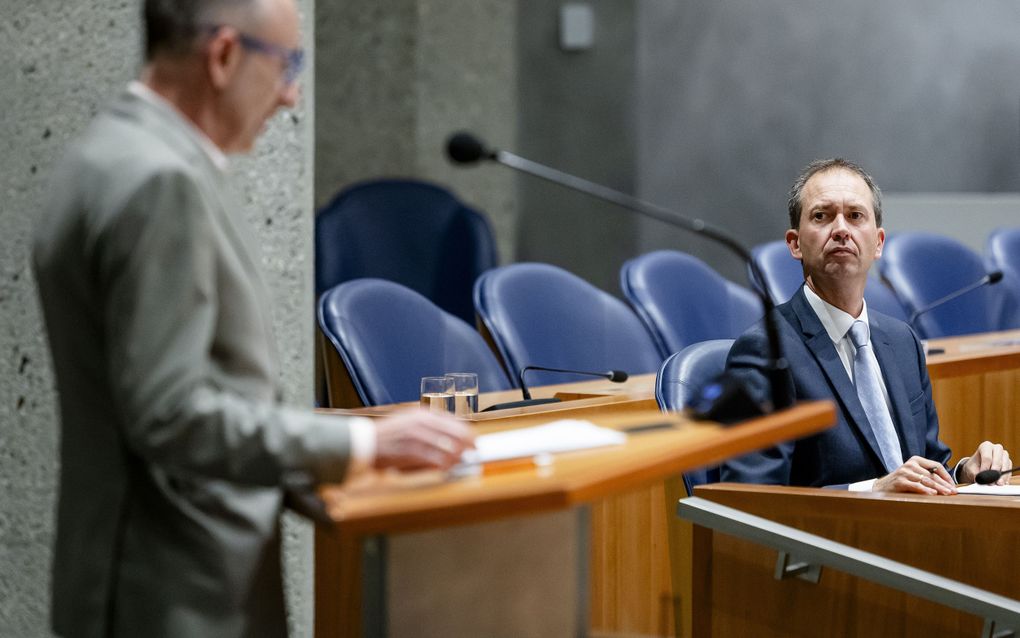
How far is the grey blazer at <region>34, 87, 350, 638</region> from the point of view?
1.20 meters

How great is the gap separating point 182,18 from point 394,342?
5.66ft

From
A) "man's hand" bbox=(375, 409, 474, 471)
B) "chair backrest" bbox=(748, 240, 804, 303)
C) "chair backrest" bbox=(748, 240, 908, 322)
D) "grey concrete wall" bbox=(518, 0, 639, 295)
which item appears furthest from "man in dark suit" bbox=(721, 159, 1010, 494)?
"grey concrete wall" bbox=(518, 0, 639, 295)

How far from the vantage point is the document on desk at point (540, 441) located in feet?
4.45

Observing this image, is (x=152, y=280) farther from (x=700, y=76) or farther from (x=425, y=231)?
(x=700, y=76)

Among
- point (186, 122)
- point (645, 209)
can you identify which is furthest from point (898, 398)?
point (186, 122)

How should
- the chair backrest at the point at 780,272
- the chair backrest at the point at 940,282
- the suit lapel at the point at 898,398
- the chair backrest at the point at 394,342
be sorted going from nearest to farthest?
the suit lapel at the point at 898,398
the chair backrest at the point at 394,342
the chair backrest at the point at 780,272
the chair backrest at the point at 940,282

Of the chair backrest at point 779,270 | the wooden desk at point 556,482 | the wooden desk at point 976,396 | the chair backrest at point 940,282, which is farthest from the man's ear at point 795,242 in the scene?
the chair backrest at point 940,282

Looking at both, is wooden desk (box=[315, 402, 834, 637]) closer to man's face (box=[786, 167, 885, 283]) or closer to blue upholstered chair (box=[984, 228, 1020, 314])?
man's face (box=[786, 167, 885, 283])

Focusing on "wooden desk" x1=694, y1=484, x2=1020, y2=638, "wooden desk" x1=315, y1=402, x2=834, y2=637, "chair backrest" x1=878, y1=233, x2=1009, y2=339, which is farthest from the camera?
"chair backrest" x1=878, y1=233, x2=1009, y2=339

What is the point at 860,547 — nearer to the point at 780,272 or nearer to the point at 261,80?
the point at 261,80

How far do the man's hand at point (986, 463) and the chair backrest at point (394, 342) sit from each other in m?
1.16

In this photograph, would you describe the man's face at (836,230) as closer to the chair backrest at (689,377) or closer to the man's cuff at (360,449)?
the chair backrest at (689,377)

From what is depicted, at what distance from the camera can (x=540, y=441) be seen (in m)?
1.41

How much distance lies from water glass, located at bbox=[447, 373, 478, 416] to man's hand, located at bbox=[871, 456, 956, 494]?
0.84m
